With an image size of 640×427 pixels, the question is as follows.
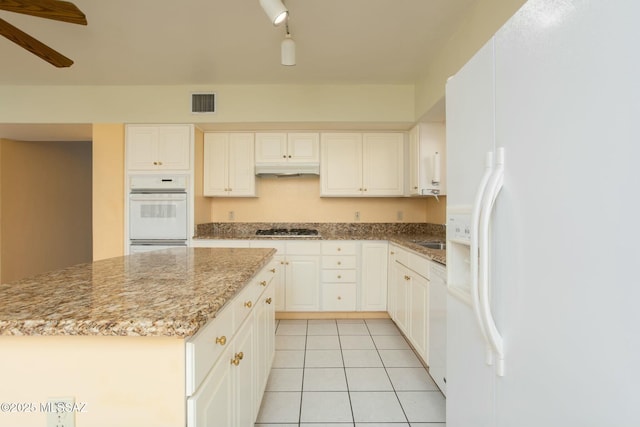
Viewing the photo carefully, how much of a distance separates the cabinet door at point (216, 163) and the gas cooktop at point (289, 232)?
2.21 ft

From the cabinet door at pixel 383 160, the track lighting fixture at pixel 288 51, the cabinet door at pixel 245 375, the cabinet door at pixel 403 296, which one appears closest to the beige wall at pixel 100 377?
the cabinet door at pixel 245 375

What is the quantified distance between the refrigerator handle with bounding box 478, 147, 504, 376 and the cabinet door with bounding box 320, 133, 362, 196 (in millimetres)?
2790

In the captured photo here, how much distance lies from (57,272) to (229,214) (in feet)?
9.05

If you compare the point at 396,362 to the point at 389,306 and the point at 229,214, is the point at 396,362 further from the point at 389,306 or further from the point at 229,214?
the point at 229,214

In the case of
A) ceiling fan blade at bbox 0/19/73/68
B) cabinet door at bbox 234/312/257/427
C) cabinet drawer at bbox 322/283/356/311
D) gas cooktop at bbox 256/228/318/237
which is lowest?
cabinet drawer at bbox 322/283/356/311

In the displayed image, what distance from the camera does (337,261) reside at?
135 inches

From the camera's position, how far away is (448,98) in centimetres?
136

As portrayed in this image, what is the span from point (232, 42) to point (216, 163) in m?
1.47

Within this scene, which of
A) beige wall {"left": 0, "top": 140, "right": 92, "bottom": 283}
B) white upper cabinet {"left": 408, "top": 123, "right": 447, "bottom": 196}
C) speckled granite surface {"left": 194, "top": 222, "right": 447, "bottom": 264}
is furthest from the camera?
beige wall {"left": 0, "top": 140, "right": 92, "bottom": 283}

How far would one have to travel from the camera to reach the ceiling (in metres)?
2.17

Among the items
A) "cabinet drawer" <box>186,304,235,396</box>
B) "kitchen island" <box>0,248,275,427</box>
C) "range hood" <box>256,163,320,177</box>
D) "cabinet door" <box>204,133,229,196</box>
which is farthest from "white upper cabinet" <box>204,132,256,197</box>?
"kitchen island" <box>0,248,275,427</box>

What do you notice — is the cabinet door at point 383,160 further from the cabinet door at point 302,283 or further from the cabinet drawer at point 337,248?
the cabinet door at point 302,283

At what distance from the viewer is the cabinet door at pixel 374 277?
11.2ft

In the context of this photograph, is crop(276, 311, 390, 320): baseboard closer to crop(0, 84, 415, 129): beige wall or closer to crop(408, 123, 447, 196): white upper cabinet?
crop(408, 123, 447, 196): white upper cabinet
